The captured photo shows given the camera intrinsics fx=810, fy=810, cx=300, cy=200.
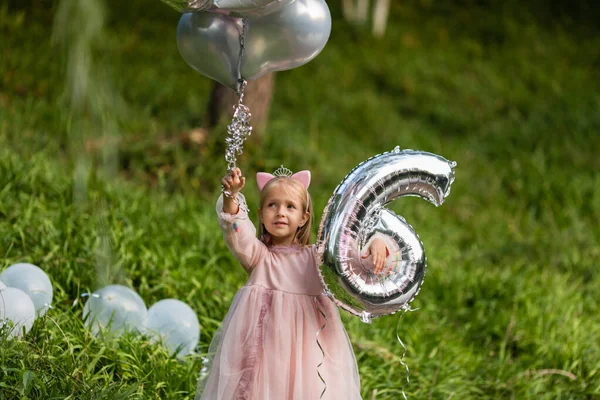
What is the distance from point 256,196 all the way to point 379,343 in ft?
5.47

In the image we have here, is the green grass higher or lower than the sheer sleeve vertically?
higher

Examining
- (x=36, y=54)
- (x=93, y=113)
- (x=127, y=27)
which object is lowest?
(x=93, y=113)

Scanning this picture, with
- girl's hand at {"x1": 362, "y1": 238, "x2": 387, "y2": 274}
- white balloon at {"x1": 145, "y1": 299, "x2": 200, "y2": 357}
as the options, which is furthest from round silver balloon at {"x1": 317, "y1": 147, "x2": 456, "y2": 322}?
white balloon at {"x1": 145, "y1": 299, "x2": 200, "y2": 357}

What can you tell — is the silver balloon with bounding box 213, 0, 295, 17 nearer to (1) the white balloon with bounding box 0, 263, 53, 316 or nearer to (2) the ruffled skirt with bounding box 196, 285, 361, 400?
(2) the ruffled skirt with bounding box 196, 285, 361, 400

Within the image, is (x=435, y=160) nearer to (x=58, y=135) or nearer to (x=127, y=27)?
(x=58, y=135)

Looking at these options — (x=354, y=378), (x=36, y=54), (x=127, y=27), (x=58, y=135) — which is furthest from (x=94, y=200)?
(x=127, y=27)

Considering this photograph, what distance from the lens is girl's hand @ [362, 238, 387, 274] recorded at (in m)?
2.29

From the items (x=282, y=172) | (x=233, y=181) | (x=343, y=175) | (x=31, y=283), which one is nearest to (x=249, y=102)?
(x=343, y=175)

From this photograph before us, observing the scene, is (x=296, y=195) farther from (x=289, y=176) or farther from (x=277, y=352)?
(x=277, y=352)

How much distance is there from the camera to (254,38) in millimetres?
2350

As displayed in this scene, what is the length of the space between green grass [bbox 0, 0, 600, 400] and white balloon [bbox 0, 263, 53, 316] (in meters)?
0.08

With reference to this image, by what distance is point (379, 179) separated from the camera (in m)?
2.30

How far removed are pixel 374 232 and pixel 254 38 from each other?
0.66 m

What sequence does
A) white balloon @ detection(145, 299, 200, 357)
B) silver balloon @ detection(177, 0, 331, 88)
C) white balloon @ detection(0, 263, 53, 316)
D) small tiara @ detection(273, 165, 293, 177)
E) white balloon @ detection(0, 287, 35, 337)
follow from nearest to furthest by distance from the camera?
silver balloon @ detection(177, 0, 331, 88)
small tiara @ detection(273, 165, 293, 177)
white balloon @ detection(0, 287, 35, 337)
white balloon @ detection(0, 263, 53, 316)
white balloon @ detection(145, 299, 200, 357)
